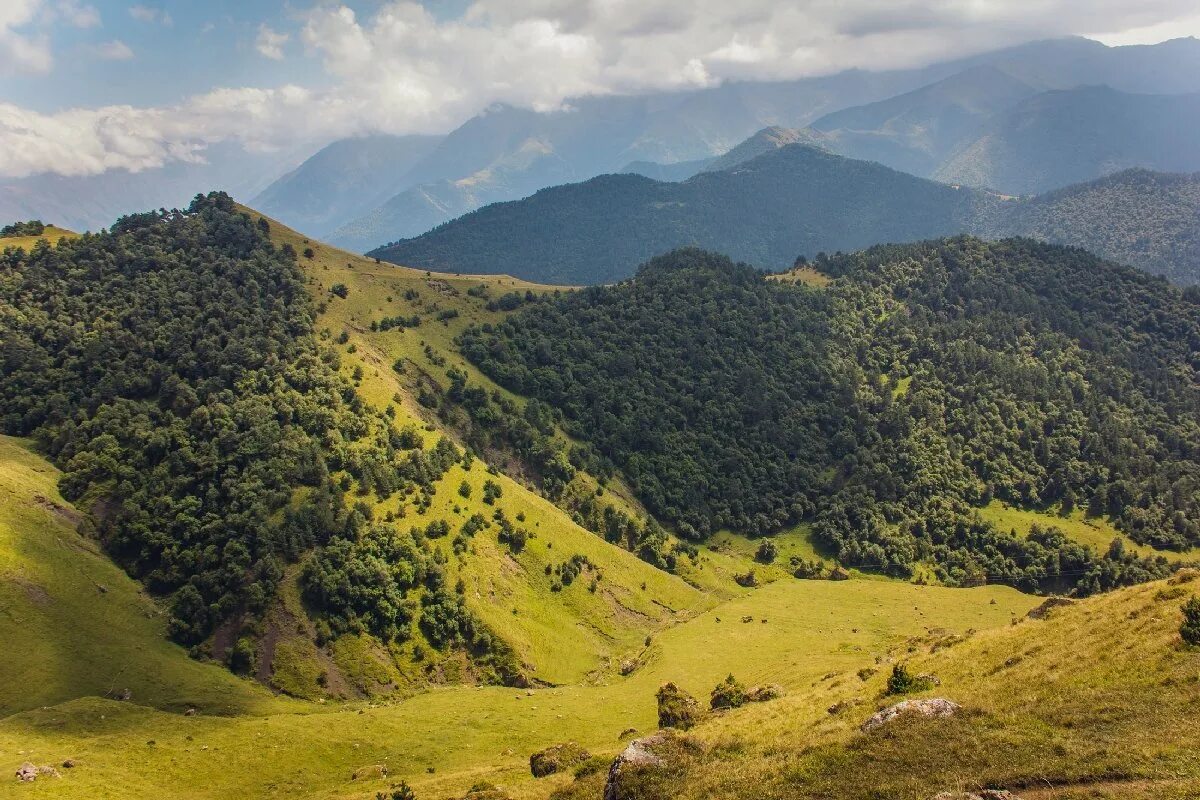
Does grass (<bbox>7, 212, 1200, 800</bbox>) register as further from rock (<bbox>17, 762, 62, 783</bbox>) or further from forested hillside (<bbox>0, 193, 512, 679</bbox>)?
forested hillside (<bbox>0, 193, 512, 679</bbox>)

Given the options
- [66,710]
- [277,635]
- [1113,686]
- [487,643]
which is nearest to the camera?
[1113,686]

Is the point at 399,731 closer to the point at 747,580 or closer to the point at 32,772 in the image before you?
the point at 32,772

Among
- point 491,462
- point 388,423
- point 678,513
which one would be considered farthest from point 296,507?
point 678,513

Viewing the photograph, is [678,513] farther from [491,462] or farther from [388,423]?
[388,423]

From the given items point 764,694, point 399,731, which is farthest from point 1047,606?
point 399,731

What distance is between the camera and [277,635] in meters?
112

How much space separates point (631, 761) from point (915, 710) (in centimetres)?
1881

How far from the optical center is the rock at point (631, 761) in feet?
154

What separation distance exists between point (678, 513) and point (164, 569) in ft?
380

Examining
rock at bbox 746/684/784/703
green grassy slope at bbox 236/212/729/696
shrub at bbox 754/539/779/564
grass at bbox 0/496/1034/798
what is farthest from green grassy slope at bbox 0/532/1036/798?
shrub at bbox 754/539/779/564

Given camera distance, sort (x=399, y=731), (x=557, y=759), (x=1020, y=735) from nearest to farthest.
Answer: (x=1020, y=735)
(x=557, y=759)
(x=399, y=731)

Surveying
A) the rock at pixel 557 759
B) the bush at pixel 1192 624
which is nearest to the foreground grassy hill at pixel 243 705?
the rock at pixel 557 759

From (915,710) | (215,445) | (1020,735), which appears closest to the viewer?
(1020,735)

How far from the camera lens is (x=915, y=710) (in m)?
46.0
